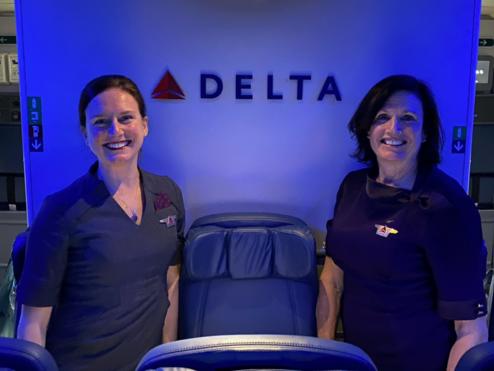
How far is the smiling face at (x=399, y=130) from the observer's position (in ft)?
4.90

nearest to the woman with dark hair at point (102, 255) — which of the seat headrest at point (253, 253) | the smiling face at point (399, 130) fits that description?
the seat headrest at point (253, 253)

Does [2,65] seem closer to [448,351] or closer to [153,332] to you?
[153,332]

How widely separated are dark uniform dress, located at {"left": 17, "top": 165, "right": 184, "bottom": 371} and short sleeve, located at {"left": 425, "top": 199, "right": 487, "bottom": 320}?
807 mm

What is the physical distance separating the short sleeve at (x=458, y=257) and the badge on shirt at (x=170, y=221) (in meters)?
0.78

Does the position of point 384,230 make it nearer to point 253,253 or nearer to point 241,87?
point 253,253

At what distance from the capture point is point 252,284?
6.18 feet

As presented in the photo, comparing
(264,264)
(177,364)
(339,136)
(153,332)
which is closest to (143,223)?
(153,332)

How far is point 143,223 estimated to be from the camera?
1495mm

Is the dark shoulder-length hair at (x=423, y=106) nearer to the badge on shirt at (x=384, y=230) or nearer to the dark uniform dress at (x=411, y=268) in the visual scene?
the dark uniform dress at (x=411, y=268)

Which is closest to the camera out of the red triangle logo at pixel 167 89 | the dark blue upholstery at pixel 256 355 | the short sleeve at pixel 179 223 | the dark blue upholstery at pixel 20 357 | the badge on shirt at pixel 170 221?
the dark blue upholstery at pixel 256 355

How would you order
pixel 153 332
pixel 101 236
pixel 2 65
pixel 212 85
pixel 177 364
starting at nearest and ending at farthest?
pixel 177 364 → pixel 101 236 → pixel 153 332 → pixel 212 85 → pixel 2 65

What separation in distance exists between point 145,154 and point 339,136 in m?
0.82

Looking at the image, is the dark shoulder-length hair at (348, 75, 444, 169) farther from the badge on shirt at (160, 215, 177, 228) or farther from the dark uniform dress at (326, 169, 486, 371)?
the badge on shirt at (160, 215, 177, 228)

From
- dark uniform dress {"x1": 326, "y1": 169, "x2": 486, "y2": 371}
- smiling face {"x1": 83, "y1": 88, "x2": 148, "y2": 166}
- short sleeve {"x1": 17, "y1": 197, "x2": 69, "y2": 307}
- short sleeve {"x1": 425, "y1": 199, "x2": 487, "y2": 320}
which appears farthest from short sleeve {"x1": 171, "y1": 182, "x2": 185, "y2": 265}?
short sleeve {"x1": 425, "y1": 199, "x2": 487, "y2": 320}
